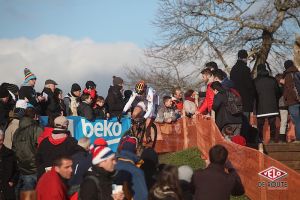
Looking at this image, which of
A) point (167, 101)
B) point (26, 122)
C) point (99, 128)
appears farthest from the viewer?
point (167, 101)

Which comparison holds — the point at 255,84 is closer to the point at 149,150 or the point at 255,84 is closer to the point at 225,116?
the point at 225,116

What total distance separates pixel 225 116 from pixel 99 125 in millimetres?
5956

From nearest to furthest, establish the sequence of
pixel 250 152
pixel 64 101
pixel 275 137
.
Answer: pixel 250 152 < pixel 275 137 < pixel 64 101

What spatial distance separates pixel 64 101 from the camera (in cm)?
1788

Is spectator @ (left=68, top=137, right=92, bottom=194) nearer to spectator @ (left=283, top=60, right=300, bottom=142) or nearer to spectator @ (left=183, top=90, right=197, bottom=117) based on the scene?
spectator @ (left=283, top=60, right=300, bottom=142)

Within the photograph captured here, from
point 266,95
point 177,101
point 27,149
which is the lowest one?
point 27,149

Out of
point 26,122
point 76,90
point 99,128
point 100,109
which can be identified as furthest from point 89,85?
point 26,122

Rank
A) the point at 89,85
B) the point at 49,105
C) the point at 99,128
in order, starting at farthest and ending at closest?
the point at 89,85 → the point at 99,128 → the point at 49,105

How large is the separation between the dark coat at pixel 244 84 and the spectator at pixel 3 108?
5133 millimetres

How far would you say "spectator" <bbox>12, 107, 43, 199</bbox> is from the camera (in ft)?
Answer: 35.9

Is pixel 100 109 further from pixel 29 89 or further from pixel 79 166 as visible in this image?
pixel 79 166

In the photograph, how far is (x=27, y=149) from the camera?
11.1m

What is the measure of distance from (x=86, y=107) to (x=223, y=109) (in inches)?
223

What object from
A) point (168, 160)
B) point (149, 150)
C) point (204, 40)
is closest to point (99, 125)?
point (168, 160)
